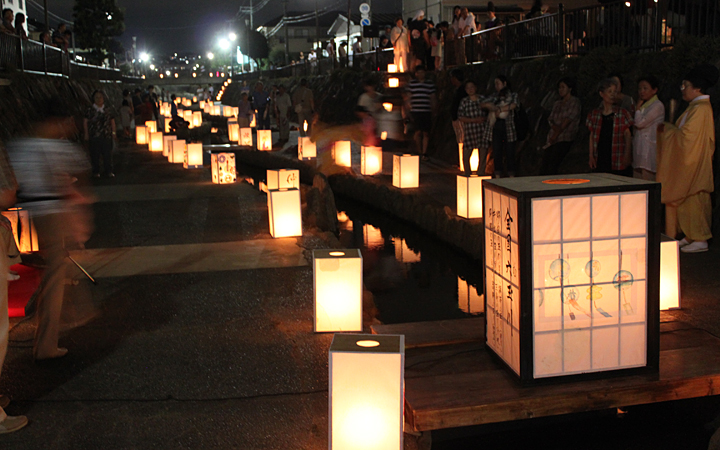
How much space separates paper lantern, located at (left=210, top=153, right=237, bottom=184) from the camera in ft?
40.9

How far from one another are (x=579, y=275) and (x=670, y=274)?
2.05 meters

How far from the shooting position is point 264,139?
60.6 ft

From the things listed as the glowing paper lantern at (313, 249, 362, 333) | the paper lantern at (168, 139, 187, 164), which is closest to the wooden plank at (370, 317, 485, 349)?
the glowing paper lantern at (313, 249, 362, 333)

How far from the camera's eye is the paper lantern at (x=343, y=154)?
1441cm

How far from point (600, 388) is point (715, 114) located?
6148 mm

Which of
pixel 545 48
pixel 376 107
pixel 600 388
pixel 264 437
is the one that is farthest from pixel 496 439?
pixel 545 48

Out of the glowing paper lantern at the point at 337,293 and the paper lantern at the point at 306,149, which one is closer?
the glowing paper lantern at the point at 337,293

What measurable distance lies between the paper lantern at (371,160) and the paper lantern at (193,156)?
4166 mm

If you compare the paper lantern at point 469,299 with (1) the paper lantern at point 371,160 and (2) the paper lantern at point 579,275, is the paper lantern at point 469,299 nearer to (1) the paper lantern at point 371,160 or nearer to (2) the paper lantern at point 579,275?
(2) the paper lantern at point 579,275

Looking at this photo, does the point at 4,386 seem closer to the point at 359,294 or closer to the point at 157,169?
the point at 359,294

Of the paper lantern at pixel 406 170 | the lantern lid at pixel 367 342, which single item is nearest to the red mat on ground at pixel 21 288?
the lantern lid at pixel 367 342

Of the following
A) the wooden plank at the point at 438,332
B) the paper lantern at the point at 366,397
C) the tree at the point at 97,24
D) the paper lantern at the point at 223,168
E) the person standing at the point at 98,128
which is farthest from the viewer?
the tree at the point at 97,24

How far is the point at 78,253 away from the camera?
23.5ft

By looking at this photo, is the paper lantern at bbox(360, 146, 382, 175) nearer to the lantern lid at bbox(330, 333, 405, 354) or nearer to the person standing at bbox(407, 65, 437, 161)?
the person standing at bbox(407, 65, 437, 161)
